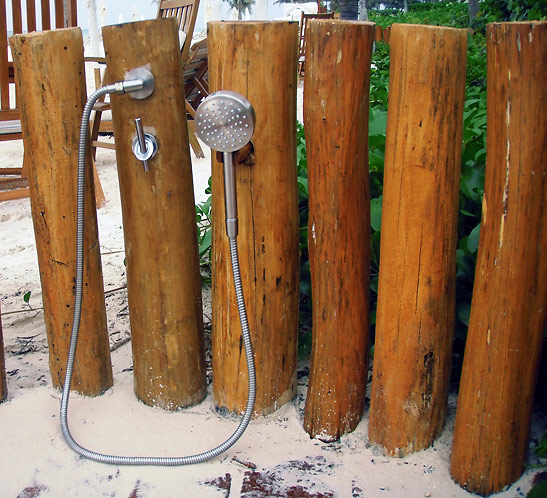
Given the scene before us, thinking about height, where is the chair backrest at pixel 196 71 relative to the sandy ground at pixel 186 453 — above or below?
above

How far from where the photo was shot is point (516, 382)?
1.48 meters

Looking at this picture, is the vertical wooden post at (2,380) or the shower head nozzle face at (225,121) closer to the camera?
the shower head nozzle face at (225,121)

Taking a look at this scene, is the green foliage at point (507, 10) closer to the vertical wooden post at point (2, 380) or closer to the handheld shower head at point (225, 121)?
the handheld shower head at point (225, 121)

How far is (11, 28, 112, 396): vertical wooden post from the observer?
171 centimetres

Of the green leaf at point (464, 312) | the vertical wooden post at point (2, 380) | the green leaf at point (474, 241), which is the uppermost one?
the green leaf at point (474, 241)

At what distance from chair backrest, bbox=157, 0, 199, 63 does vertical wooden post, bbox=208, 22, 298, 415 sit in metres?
3.68

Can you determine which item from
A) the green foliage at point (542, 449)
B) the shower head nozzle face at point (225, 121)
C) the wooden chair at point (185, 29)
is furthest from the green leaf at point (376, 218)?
the wooden chair at point (185, 29)

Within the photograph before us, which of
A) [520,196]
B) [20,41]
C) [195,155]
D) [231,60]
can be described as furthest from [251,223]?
[195,155]

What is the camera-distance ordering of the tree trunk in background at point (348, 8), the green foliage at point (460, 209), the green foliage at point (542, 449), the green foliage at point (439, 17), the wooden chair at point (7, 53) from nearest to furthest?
the green foliage at point (542, 449) < the green foliage at point (460, 209) < the wooden chair at point (7, 53) < the tree trunk in background at point (348, 8) < the green foliage at point (439, 17)

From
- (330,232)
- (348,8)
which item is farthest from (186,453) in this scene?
(348,8)

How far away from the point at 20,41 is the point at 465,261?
4.57ft

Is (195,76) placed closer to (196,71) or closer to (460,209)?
(196,71)

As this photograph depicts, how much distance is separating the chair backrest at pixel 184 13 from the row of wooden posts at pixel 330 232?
11.7ft

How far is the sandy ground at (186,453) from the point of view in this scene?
1625 mm
